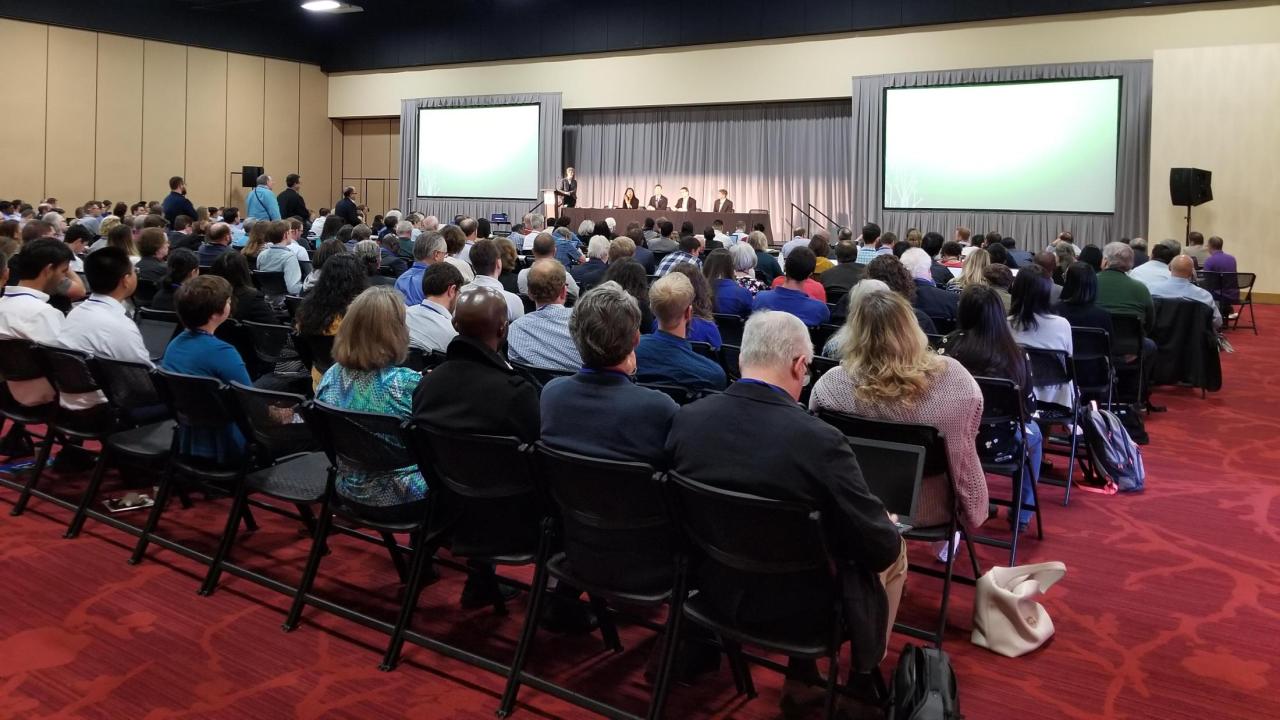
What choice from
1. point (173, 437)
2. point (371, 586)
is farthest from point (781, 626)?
point (173, 437)

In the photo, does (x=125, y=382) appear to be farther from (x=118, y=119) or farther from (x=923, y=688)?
(x=118, y=119)

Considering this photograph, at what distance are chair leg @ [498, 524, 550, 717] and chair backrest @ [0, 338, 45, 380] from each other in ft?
9.06

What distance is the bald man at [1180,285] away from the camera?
7906mm

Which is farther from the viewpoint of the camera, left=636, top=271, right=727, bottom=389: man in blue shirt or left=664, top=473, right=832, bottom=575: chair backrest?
left=636, top=271, right=727, bottom=389: man in blue shirt

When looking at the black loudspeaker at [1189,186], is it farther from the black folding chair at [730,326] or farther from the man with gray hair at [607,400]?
the man with gray hair at [607,400]

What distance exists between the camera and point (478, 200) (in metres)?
21.2

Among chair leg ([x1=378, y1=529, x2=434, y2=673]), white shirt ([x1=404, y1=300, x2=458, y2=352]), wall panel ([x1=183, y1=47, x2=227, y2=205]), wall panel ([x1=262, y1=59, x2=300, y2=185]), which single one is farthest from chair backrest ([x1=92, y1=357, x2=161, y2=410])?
wall panel ([x1=262, y1=59, x2=300, y2=185])

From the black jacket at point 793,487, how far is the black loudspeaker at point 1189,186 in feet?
41.8

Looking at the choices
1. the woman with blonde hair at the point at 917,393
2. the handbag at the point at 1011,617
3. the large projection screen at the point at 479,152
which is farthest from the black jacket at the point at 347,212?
the handbag at the point at 1011,617

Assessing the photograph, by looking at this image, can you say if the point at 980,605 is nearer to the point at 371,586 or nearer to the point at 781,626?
the point at 781,626

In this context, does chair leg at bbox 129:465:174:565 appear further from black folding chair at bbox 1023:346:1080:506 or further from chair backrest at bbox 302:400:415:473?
black folding chair at bbox 1023:346:1080:506

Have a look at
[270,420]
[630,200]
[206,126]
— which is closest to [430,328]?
[270,420]

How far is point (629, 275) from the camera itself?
5273 millimetres

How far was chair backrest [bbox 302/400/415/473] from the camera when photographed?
3.25 meters
